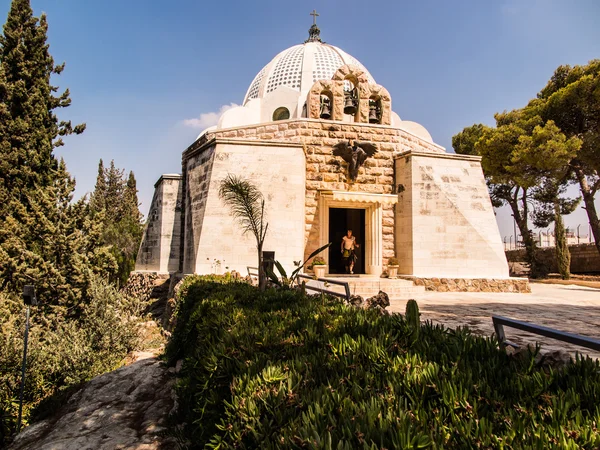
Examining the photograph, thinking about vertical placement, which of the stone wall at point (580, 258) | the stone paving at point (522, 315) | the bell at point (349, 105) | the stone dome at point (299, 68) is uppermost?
the stone dome at point (299, 68)

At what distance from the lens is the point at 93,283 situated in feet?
28.5

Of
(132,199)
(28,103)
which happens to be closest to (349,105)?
(28,103)

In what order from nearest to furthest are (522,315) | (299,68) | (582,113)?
1. (522,315)
2. (582,113)
3. (299,68)

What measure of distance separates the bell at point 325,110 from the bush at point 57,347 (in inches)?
322

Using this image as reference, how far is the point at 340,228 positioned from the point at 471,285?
6.00 m

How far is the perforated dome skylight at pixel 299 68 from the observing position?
21.2m

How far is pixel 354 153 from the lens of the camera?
36.6 ft

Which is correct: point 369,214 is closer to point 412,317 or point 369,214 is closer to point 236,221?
point 236,221

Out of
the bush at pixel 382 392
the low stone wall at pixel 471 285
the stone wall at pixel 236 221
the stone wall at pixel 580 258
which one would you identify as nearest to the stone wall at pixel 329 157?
the stone wall at pixel 236 221

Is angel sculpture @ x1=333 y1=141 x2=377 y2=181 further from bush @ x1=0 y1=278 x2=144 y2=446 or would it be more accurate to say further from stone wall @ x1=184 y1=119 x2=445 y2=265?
bush @ x1=0 y1=278 x2=144 y2=446

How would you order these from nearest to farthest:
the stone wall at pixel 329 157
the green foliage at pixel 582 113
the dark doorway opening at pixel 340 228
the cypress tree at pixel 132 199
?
the stone wall at pixel 329 157
the dark doorway opening at pixel 340 228
the green foliage at pixel 582 113
the cypress tree at pixel 132 199

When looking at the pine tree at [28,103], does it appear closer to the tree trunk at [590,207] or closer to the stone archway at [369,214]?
the stone archway at [369,214]

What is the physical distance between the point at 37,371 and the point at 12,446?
10.1 ft

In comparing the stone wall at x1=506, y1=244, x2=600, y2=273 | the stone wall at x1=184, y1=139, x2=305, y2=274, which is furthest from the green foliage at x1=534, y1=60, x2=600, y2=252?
the stone wall at x1=184, y1=139, x2=305, y2=274
